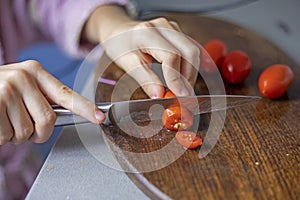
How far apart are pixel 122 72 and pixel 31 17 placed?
1.01ft

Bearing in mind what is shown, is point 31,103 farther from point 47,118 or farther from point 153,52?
point 153,52

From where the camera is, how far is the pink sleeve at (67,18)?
0.94 m

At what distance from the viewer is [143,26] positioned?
2.65 feet

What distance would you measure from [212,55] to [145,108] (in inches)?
9.5

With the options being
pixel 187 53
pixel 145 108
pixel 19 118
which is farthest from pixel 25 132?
pixel 187 53

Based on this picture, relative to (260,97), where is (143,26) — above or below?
above

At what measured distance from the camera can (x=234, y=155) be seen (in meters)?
0.69

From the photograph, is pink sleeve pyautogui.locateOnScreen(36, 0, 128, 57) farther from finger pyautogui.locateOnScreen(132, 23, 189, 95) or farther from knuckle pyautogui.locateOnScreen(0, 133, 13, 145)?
knuckle pyautogui.locateOnScreen(0, 133, 13, 145)

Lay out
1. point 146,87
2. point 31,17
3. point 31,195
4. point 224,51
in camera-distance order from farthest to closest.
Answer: point 31,17, point 224,51, point 146,87, point 31,195

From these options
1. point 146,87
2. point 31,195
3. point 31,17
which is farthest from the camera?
point 31,17

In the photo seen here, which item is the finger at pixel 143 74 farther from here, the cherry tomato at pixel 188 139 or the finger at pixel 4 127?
the finger at pixel 4 127

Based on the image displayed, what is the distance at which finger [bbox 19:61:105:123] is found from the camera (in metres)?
0.67

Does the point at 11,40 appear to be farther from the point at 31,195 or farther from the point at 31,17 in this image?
the point at 31,195

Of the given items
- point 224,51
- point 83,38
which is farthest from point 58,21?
point 224,51
